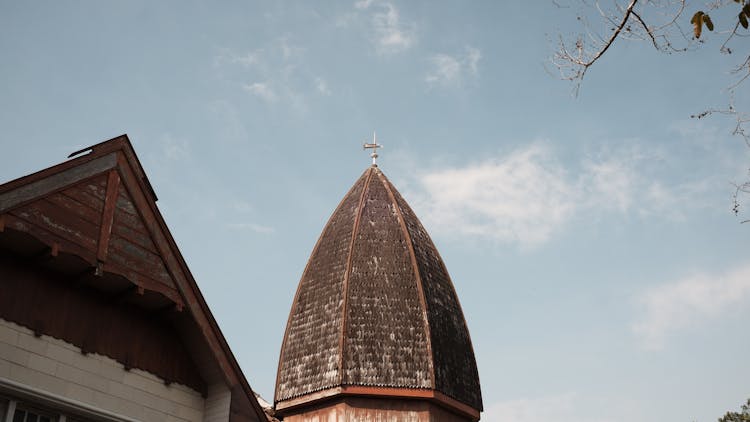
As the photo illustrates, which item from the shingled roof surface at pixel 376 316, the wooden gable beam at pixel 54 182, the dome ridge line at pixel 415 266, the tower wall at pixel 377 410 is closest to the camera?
the wooden gable beam at pixel 54 182

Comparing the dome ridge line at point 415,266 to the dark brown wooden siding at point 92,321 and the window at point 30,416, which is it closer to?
the dark brown wooden siding at point 92,321

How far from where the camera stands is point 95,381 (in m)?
10.4

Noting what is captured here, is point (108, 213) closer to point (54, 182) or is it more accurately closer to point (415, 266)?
point (54, 182)

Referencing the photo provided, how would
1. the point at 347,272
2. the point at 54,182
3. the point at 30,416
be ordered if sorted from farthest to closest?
the point at 347,272
the point at 54,182
the point at 30,416

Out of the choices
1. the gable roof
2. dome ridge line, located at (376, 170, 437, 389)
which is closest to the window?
the gable roof

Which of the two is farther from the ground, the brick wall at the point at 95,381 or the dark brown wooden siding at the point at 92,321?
the dark brown wooden siding at the point at 92,321

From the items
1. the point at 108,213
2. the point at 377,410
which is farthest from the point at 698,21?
the point at 377,410

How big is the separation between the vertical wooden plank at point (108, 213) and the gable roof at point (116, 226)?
0.01 m

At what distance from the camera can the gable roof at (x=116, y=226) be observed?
9961 millimetres

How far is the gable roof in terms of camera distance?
996 cm

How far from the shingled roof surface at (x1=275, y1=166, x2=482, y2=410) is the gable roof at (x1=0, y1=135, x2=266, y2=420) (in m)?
9.58

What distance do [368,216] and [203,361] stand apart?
13583 mm

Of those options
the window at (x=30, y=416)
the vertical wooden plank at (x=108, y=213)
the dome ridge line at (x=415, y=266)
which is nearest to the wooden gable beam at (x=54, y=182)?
the vertical wooden plank at (x=108, y=213)

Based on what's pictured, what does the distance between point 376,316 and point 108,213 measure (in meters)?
12.6
